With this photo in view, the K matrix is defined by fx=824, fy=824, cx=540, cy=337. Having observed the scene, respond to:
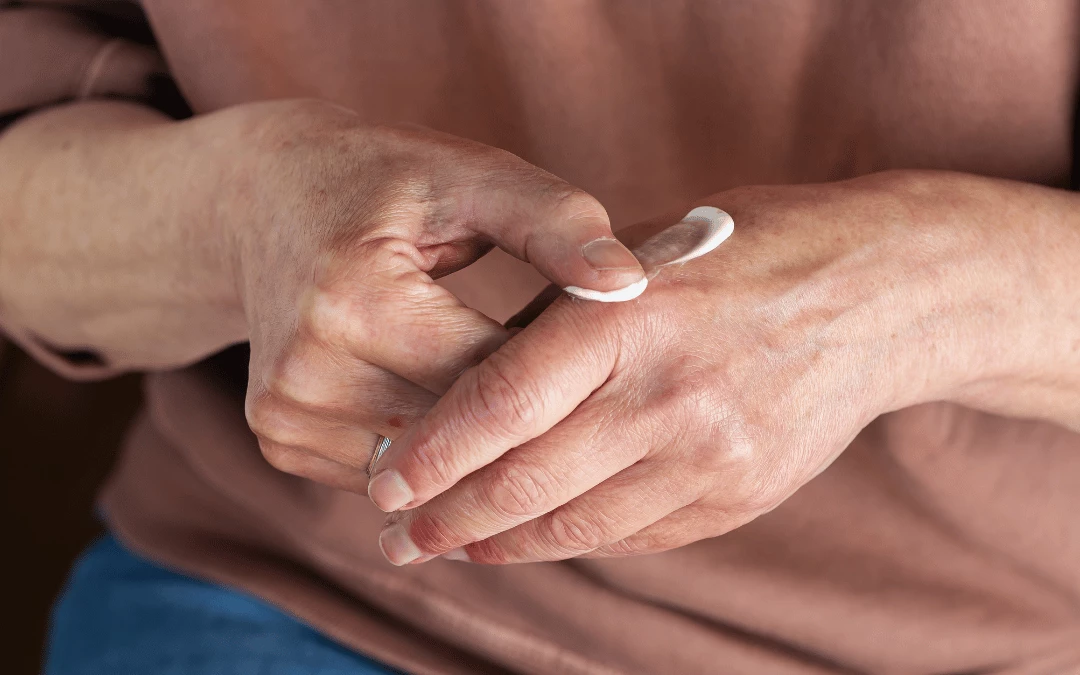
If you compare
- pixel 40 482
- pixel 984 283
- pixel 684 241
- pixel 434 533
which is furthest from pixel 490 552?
pixel 40 482

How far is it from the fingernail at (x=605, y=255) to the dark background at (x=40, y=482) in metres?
1.17

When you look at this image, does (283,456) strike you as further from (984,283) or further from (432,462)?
(984,283)

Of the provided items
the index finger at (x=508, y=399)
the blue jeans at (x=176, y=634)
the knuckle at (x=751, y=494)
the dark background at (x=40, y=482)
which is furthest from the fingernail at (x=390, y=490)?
the dark background at (x=40, y=482)

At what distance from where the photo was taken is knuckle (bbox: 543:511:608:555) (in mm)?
588

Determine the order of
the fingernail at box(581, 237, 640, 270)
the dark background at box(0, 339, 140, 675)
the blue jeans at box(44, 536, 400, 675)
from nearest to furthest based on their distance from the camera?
the fingernail at box(581, 237, 640, 270), the blue jeans at box(44, 536, 400, 675), the dark background at box(0, 339, 140, 675)

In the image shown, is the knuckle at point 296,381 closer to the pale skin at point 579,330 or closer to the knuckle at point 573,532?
the pale skin at point 579,330

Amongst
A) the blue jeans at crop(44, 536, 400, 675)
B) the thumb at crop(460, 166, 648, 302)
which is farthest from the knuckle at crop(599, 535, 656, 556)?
the blue jeans at crop(44, 536, 400, 675)

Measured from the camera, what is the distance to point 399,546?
61 cm

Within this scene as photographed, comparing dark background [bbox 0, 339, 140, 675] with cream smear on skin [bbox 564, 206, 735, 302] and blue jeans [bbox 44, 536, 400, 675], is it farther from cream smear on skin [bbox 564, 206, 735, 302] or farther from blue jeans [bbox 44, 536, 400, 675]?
cream smear on skin [bbox 564, 206, 735, 302]

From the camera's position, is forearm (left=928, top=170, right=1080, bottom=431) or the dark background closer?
forearm (left=928, top=170, right=1080, bottom=431)

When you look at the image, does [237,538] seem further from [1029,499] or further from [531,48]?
[1029,499]

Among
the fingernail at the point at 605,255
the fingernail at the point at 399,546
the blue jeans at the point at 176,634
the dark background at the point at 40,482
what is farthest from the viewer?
the dark background at the point at 40,482

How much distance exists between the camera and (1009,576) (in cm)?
83

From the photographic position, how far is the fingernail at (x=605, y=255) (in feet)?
1.65
